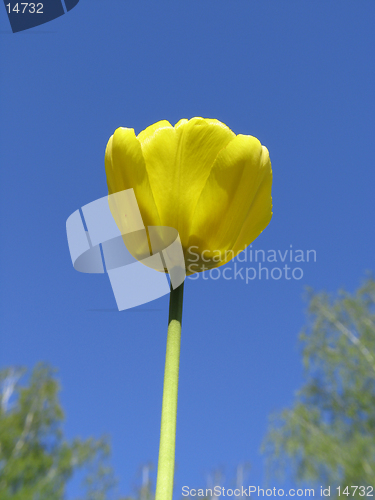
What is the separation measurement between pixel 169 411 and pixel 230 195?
0.33 m

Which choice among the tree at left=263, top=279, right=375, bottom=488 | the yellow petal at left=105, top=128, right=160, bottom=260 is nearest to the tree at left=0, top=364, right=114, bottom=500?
the tree at left=263, top=279, right=375, bottom=488

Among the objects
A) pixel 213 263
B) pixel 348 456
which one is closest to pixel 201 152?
pixel 213 263

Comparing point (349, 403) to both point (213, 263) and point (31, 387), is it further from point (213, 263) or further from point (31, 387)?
point (31, 387)

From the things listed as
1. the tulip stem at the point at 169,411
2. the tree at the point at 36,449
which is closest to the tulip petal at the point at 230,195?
the tulip stem at the point at 169,411

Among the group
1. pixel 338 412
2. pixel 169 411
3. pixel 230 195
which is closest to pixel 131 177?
pixel 230 195

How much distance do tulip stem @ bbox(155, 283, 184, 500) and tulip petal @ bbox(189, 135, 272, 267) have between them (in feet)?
0.58

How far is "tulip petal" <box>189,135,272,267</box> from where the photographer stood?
0.59 metres

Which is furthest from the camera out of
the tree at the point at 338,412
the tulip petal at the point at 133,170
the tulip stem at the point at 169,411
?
the tree at the point at 338,412

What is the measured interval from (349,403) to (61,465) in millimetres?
7750

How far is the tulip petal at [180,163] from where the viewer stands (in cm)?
58

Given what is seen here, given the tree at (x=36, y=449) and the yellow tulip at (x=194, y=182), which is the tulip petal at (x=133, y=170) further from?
the tree at (x=36, y=449)

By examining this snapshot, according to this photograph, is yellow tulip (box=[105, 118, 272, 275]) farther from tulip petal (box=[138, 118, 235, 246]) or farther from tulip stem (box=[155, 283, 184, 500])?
tulip stem (box=[155, 283, 184, 500])

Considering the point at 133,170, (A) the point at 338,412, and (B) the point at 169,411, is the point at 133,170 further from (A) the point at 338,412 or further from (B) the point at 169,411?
(A) the point at 338,412

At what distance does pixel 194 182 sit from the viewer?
0.59 m
